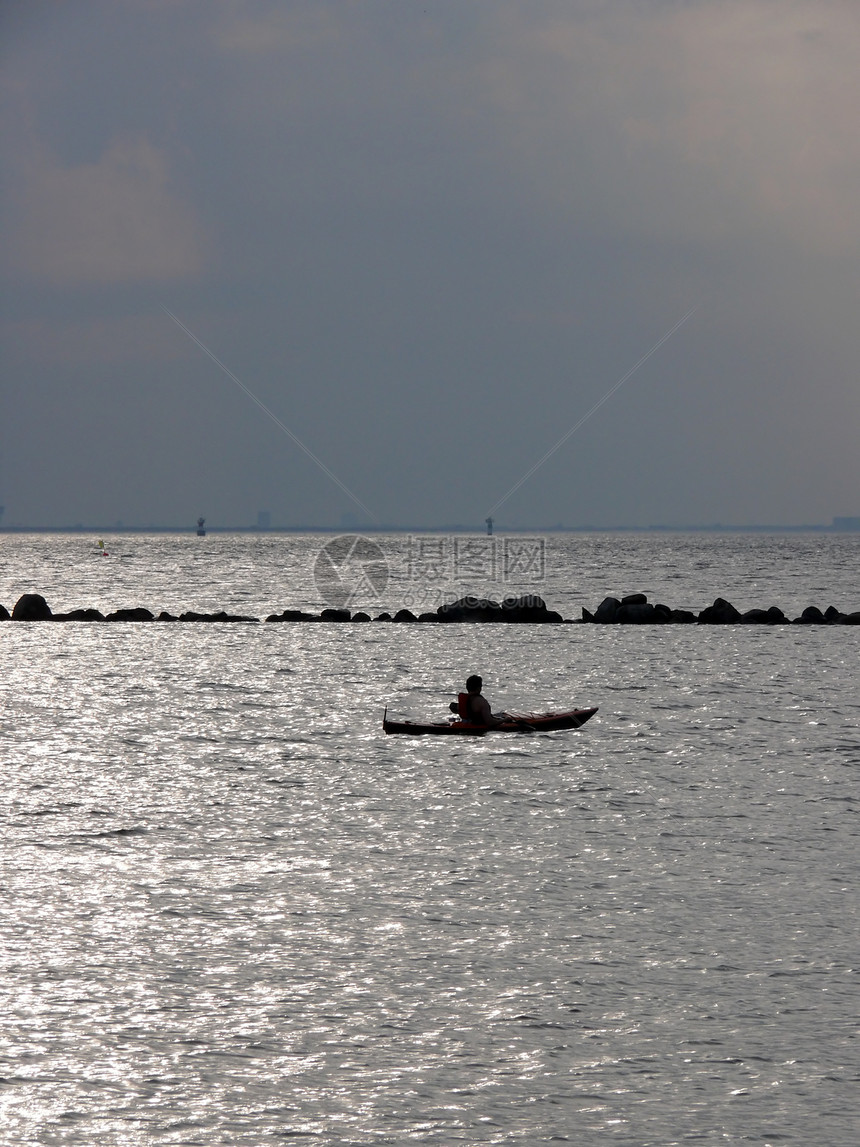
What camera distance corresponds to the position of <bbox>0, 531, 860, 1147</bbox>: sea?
9352mm

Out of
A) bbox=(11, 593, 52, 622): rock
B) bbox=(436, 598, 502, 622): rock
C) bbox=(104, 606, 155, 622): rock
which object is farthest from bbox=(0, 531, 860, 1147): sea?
bbox=(11, 593, 52, 622): rock

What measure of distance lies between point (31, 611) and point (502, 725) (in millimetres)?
52500

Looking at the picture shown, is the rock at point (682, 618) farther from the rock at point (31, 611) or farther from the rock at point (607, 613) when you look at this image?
the rock at point (31, 611)

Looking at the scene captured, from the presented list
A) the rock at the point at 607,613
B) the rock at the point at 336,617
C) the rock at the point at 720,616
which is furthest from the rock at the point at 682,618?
the rock at the point at 336,617

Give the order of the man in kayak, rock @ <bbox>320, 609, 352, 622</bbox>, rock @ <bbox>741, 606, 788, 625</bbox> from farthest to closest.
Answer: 1. rock @ <bbox>320, 609, 352, 622</bbox>
2. rock @ <bbox>741, 606, 788, 625</bbox>
3. the man in kayak

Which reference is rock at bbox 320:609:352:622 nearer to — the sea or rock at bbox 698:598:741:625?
rock at bbox 698:598:741:625

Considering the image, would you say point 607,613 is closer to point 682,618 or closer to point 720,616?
point 682,618

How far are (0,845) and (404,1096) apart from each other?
1050 cm

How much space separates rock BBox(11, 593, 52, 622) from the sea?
1602 inches

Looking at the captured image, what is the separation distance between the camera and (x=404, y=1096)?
941 cm

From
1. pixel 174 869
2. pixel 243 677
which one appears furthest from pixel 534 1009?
pixel 243 677

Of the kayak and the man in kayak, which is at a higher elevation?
the man in kayak

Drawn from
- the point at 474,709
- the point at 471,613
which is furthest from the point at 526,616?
the point at 474,709

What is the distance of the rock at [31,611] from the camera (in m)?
74.8
